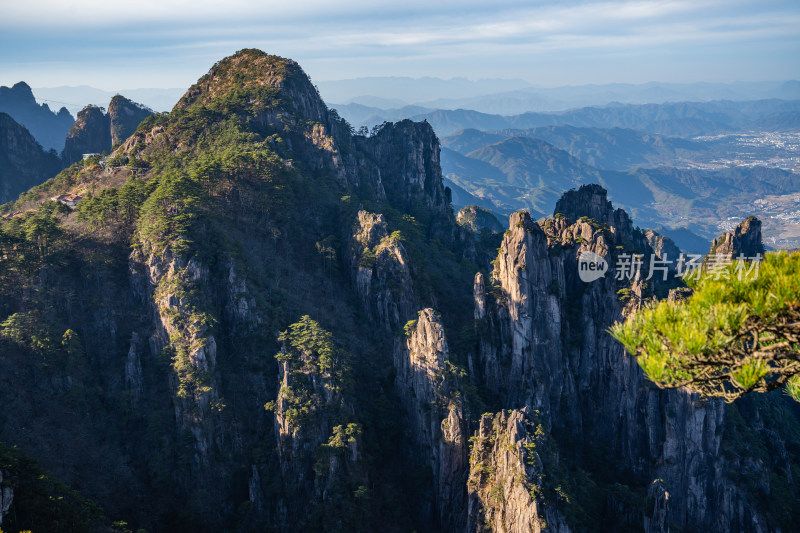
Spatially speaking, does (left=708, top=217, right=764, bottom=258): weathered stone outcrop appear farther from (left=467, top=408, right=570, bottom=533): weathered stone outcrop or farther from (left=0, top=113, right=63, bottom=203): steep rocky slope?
(left=0, top=113, right=63, bottom=203): steep rocky slope

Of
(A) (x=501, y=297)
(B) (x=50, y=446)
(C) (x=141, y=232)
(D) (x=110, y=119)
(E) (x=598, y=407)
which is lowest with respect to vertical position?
(E) (x=598, y=407)

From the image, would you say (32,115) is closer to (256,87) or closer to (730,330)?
(256,87)

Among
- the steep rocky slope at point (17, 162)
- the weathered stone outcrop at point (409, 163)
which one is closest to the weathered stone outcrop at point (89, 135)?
the steep rocky slope at point (17, 162)

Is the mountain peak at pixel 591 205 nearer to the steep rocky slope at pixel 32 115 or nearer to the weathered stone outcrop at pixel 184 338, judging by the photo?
the weathered stone outcrop at pixel 184 338

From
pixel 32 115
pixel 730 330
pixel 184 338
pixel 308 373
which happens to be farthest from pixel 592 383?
pixel 32 115

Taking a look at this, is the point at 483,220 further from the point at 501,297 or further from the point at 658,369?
the point at 658,369

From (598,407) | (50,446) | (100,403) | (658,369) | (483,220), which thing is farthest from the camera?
(483,220)

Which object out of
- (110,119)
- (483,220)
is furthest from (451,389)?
(110,119)
